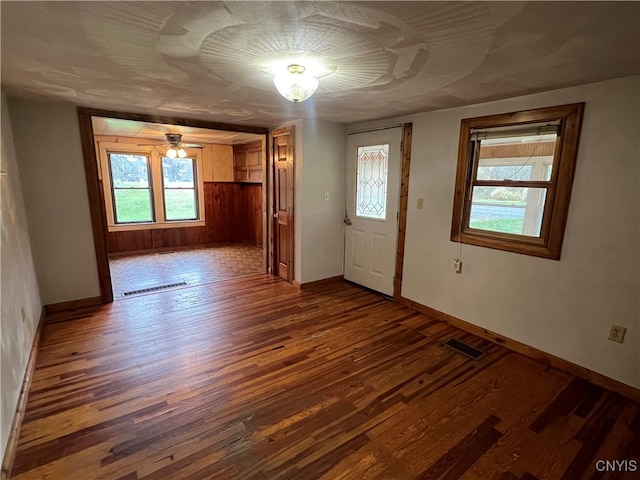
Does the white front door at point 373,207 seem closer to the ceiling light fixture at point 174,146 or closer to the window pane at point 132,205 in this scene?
the ceiling light fixture at point 174,146

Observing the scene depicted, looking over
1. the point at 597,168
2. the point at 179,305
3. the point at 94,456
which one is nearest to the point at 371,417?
the point at 94,456

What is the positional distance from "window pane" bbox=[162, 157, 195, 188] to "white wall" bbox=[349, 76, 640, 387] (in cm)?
506

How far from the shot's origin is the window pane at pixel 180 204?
6.36 metres

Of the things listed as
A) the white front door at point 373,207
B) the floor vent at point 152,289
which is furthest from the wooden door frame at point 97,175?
the white front door at point 373,207

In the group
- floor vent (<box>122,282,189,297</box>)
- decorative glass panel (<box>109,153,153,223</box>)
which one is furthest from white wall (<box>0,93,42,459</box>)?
decorative glass panel (<box>109,153,153,223</box>)

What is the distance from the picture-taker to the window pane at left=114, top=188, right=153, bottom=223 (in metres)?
5.92

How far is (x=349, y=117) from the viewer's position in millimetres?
3650

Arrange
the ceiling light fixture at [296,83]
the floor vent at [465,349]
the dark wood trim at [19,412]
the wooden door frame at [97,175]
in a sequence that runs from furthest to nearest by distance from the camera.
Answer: the wooden door frame at [97,175]
the floor vent at [465,349]
the ceiling light fixture at [296,83]
the dark wood trim at [19,412]

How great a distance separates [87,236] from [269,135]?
2540 millimetres

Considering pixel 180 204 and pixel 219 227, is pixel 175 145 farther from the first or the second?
pixel 219 227

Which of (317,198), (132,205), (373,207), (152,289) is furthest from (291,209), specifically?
(132,205)

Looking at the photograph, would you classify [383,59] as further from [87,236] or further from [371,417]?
[87,236]

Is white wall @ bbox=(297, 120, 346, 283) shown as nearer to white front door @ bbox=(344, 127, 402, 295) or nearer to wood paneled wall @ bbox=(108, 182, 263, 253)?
white front door @ bbox=(344, 127, 402, 295)

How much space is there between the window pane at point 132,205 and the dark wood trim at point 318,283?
3.84 metres
